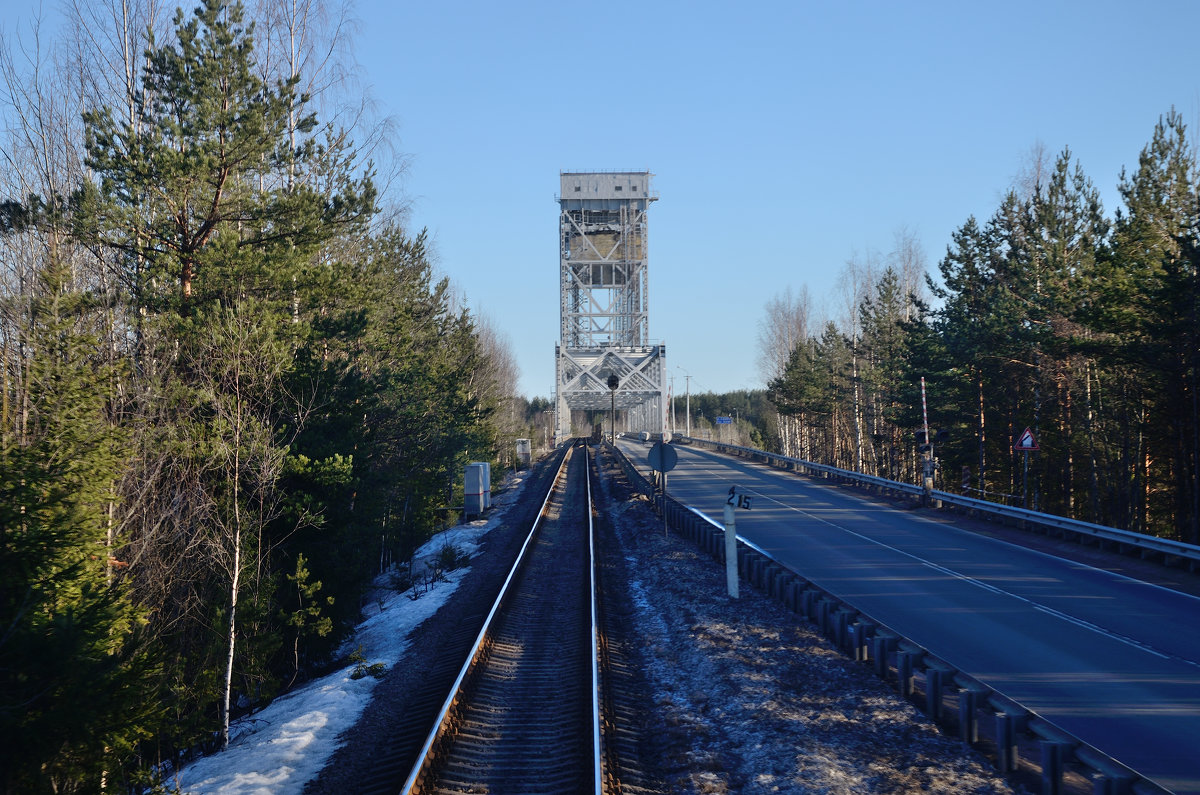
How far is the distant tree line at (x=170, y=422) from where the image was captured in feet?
21.7

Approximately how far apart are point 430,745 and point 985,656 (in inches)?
263

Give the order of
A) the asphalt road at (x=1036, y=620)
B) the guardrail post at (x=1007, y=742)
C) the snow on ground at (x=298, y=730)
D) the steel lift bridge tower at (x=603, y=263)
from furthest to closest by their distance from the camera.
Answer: the steel lift bridge tower at (x=603, y=263) < the asphalt road at (x=1036, y=620) < the snow on ground at (x=298, y=730) < the guardrail post at (x=1007, y=742)

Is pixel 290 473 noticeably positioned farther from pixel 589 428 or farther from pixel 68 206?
pixel 589 428

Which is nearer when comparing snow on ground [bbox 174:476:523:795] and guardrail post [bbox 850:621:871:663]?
snow on ground [bbox 174:476:523:795]

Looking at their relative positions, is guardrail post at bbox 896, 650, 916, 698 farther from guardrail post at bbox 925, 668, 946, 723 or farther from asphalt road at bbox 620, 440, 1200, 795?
asphalt road at bbox 620, 440, 1200, 795

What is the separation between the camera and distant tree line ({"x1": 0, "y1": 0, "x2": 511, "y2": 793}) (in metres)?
6.61

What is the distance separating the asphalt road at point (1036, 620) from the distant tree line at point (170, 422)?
8.35m

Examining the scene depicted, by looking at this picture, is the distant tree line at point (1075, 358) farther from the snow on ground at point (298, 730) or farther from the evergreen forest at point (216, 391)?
the snow on ground at point (298, 730)

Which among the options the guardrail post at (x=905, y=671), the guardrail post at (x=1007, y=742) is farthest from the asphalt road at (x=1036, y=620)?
the guardrail post at (x=905, y=671)

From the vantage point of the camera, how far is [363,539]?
631 inches

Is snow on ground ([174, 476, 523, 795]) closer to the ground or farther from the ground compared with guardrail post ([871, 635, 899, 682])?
closer to the ground

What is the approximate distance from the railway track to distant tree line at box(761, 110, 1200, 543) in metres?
14.3

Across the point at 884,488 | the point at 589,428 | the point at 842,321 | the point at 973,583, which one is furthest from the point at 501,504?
the point at 589,428

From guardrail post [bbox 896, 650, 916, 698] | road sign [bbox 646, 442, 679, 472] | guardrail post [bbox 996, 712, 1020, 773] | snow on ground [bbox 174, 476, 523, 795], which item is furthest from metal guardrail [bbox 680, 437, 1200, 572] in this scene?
snow on ground [bbox 174, 476, 523, 795]
